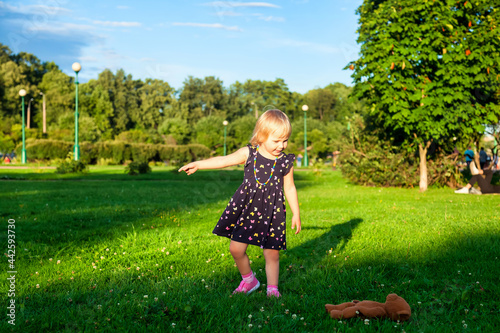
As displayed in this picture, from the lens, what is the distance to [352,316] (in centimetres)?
302

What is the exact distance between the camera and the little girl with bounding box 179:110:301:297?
3.59 metres

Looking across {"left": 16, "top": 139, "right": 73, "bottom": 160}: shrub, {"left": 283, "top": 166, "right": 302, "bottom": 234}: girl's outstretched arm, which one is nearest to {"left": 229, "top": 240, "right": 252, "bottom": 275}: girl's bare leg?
{"left": 283, "top": 166, "right": 302, "bottom": 234}: girl's outstretched arm

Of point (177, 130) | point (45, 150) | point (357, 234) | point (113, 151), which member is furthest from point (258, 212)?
point (177, 130)

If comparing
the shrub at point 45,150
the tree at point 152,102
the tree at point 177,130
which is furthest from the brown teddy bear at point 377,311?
the tree at point 152,102

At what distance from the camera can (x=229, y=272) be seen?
424 cm

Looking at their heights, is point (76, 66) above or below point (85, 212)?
above

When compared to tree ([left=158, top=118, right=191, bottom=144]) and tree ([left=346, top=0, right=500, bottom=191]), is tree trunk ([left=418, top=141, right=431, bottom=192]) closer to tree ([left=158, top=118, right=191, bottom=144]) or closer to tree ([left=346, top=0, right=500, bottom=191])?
tree ([left=346, top=0, right=500, bottom=191])

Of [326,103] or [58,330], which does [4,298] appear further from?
[326,103]

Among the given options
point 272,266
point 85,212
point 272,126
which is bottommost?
point 85,212

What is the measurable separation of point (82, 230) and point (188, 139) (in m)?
51.5

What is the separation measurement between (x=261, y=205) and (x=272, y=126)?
69 centimetres

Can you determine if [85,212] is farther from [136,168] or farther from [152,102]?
[152,102]

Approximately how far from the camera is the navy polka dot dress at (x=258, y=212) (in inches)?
142

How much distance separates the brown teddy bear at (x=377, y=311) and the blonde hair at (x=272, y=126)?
1.48 m
